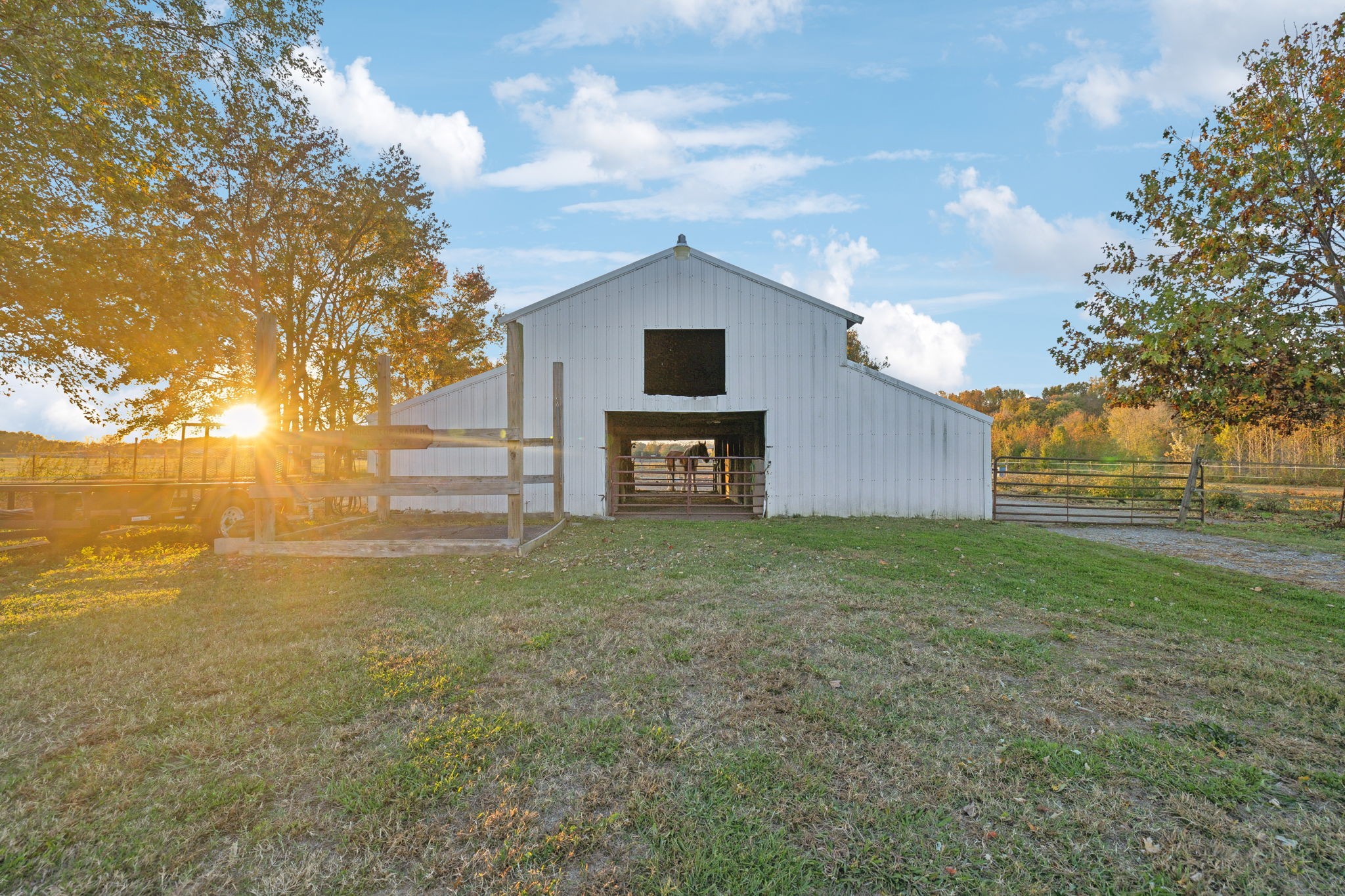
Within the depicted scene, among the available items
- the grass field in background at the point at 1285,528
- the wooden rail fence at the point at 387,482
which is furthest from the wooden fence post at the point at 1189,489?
the wooden rail fence at the point at 387,482

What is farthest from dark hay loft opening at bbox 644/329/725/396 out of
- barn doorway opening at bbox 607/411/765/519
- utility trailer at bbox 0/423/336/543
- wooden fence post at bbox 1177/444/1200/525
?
wooden fence post at bbox 1177/444/1200/525

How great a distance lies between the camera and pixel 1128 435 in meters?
38.0

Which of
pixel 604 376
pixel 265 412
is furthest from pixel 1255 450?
pixel 265 412

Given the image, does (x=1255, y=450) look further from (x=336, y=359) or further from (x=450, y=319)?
(x=336, y=359)

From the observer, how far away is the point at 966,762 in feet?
9.23

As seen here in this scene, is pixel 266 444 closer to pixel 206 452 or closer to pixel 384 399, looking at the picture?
pixel 384 399

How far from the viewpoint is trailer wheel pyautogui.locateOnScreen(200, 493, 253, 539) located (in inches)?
388

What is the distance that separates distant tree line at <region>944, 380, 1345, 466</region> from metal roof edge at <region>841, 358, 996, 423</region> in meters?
2.21

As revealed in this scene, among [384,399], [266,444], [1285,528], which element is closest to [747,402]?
[384,399]

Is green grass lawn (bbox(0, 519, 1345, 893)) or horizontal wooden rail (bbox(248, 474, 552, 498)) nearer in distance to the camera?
green grass lawn (bbox(0, 519, 1345, 893))

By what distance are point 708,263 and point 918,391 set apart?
18.7 ft

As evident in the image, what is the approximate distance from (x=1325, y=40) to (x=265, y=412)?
52.7 feet

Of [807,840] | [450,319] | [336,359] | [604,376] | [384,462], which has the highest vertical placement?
[450,319]

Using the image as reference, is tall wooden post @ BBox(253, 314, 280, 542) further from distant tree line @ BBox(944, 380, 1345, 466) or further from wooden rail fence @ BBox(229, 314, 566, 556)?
distant tree line @ BBox(944, 380, 1345, 466)
